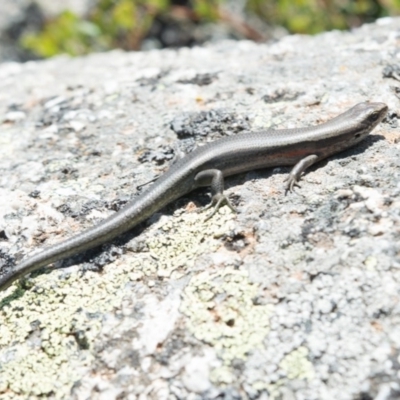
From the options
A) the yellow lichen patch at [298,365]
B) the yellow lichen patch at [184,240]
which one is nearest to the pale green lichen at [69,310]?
the yellow lichen patch at [184,240]

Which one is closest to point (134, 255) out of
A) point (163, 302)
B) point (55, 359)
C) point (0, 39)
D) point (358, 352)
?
point (163, 302)

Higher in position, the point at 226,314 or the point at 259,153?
the point at 259,153

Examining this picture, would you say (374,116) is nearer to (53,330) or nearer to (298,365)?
(298,365)

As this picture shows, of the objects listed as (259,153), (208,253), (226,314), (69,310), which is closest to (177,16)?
(259,153)

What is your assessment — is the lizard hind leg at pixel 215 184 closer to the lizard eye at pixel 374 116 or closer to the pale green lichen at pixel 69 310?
the pale green lichen at pixel 69 310

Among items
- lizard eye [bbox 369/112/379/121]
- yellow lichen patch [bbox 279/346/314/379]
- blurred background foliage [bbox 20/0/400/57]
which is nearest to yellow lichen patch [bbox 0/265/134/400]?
yellow lichen patch [bbox 279/346/314/379]

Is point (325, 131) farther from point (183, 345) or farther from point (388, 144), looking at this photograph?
point (183, 345)
